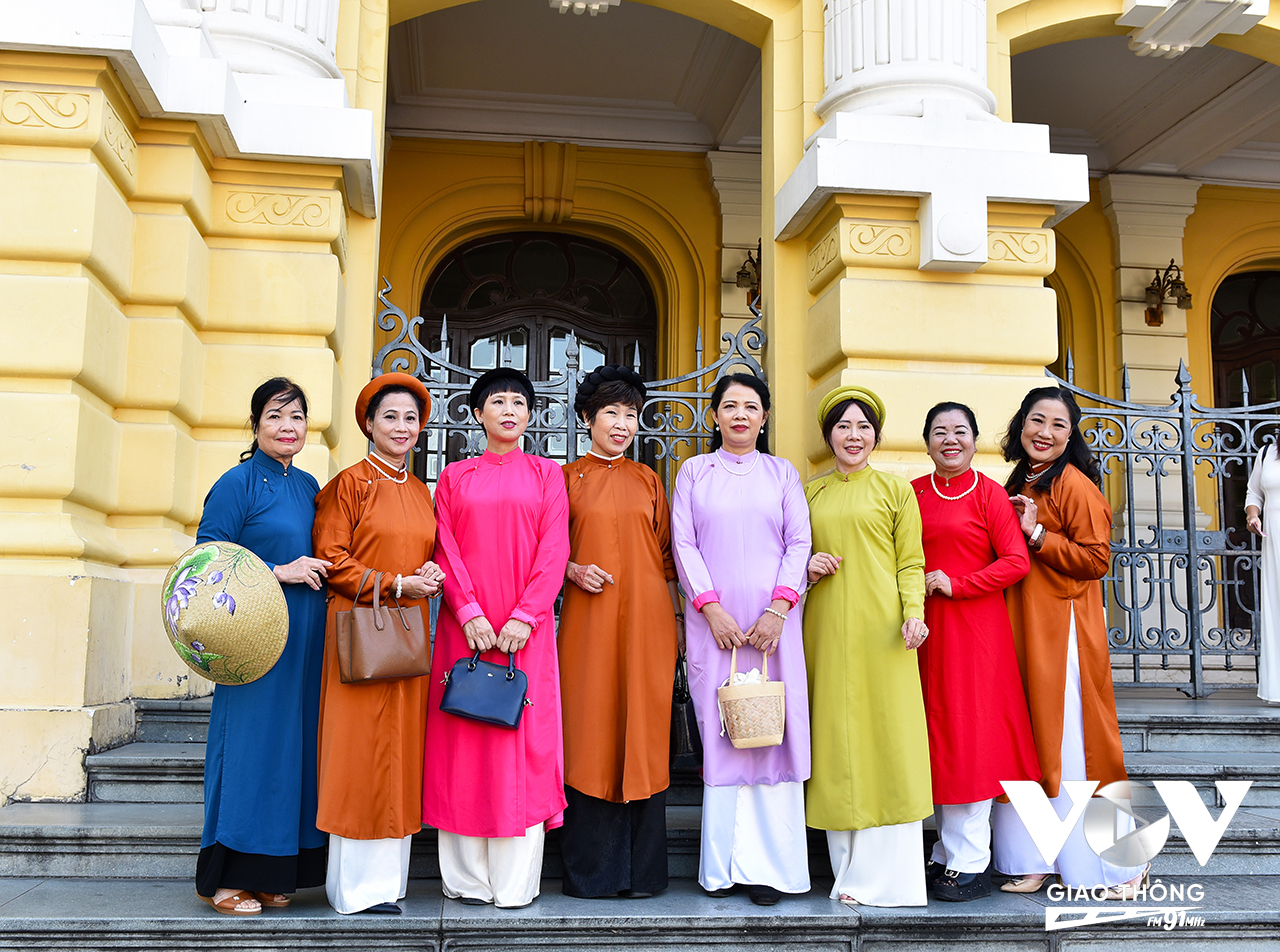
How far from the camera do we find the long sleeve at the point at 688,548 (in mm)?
3914

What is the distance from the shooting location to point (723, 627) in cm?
383

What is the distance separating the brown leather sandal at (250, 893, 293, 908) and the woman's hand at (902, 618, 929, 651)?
2295mm

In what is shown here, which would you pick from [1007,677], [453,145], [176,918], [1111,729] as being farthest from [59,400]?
[453,145]

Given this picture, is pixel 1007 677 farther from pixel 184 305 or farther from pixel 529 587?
pixel 184 305

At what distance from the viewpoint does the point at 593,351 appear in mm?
9867

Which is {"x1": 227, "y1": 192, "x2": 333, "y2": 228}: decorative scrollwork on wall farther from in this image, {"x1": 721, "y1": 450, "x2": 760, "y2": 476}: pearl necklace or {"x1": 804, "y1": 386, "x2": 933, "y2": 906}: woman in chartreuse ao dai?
{"x1": 804, "y1": 386, "x2": 933, "y2": 906}: woman in chartreuse ao dai

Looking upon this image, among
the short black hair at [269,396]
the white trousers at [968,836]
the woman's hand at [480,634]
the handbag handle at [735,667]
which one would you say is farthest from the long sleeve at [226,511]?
the white trousers at [968,836]

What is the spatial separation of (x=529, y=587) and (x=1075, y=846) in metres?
2.19

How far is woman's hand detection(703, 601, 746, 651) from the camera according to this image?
3832 millimetres

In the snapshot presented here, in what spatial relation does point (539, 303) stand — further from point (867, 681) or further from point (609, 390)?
point (867, 681)

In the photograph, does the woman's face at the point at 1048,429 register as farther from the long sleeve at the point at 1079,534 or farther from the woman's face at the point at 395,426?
the woman's face at the point at 395,426

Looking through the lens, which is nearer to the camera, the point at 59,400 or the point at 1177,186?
the point at 59,400

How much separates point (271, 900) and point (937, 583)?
101 inches

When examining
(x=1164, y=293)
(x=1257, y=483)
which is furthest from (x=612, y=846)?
(x=1164, y=293)
